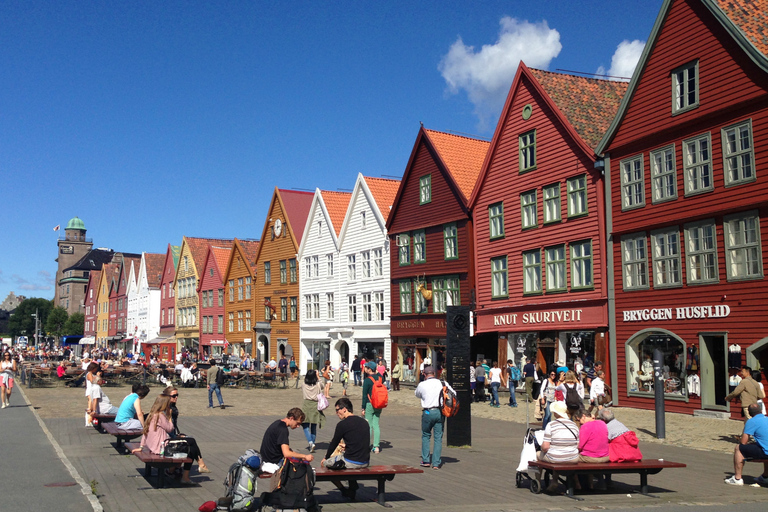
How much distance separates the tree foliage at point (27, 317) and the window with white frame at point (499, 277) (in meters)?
153

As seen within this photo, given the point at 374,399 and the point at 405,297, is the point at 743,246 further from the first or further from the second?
the point at 405,297

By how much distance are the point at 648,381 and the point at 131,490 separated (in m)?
20.2

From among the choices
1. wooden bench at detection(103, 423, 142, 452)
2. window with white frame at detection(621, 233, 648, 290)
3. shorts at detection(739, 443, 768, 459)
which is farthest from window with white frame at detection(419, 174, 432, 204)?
shorts at detection(739, 443, 768, 459)

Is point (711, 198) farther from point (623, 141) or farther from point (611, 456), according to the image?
point (611, 456)

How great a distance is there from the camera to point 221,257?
70.4m

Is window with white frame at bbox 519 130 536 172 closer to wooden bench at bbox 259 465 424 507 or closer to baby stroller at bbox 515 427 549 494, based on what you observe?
baby stroller at bbox 515 427 549 494

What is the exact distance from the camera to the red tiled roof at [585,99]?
30.7 m

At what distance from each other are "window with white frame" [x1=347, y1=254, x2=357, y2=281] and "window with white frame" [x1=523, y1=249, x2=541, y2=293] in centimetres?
1731

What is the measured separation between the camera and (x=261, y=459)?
9688 mm

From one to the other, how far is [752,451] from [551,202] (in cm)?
1993

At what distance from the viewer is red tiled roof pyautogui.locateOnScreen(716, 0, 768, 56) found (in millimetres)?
22266

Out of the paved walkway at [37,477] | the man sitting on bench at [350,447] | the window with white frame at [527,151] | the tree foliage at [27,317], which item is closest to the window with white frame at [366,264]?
the window with white frame at [527,151]

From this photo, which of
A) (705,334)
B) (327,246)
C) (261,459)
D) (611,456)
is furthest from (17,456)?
(327,246)

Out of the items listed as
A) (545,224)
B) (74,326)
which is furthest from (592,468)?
(74,326)
